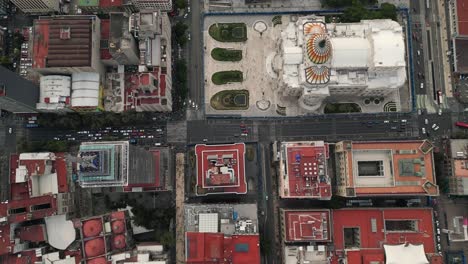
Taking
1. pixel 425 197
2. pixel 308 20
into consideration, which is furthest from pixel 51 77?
pixel 425 197

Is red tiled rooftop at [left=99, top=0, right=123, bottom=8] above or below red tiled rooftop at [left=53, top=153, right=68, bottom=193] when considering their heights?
above

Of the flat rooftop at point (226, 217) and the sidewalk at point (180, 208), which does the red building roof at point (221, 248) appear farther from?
the sidewalk at point (180, 208)

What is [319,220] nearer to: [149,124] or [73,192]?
[149,124]

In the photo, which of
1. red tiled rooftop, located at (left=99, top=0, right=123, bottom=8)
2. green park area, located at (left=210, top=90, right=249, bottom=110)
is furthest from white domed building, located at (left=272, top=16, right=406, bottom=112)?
red tiled rooftop, located at (left=99, top=0, right=123, bottom=8)

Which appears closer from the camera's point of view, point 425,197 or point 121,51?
point 121,51

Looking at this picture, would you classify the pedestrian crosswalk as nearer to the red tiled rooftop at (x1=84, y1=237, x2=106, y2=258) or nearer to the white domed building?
the white domed building

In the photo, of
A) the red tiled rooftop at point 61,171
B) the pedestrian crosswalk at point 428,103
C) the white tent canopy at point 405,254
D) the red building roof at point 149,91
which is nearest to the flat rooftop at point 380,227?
the white tent canopy at point 405,254
